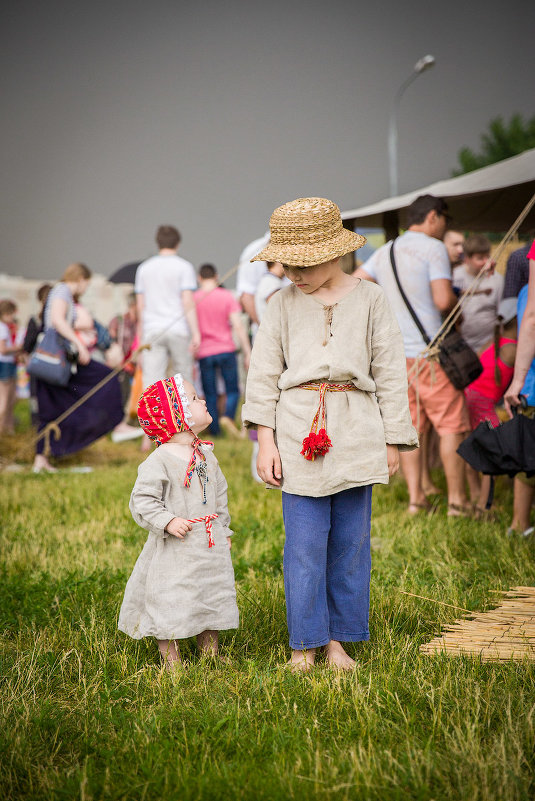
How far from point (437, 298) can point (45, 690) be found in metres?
3.50

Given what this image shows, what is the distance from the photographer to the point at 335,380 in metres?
3.05

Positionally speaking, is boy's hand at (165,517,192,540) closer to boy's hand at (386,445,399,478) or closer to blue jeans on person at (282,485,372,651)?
blue jeans on person at (282,485,372,651)

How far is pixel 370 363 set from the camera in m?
3.17

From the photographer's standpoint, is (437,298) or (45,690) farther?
(437,298)

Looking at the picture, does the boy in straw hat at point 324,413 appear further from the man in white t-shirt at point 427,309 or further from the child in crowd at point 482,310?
the child in crowd at point 482,310

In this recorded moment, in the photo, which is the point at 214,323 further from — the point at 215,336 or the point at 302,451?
the point at 302,451

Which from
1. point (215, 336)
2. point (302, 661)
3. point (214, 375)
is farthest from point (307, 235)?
point (214, 375)

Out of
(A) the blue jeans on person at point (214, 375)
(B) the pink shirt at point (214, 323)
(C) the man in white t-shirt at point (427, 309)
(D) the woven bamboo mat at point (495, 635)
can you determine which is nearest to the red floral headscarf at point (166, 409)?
(D) the woven bamboo mat at point (495, 635)

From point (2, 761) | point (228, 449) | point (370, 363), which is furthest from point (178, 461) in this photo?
point (228, 449)

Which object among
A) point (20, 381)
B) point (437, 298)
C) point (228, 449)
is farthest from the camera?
point (20, 381)

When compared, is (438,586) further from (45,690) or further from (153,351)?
(153,351)

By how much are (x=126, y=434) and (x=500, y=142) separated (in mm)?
34016

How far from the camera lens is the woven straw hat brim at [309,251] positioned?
9.78 ft

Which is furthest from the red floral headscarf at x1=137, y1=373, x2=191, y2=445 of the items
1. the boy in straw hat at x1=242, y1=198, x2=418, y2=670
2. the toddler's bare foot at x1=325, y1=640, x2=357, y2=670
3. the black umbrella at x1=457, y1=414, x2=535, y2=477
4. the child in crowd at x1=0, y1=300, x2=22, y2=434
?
the child in crowd at x1=0, y1=300, x2=22, y2=434
